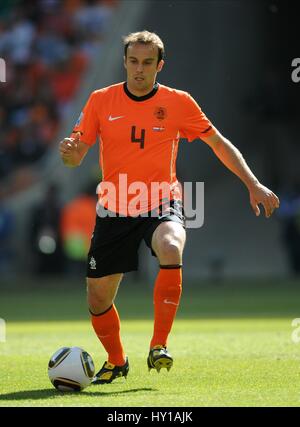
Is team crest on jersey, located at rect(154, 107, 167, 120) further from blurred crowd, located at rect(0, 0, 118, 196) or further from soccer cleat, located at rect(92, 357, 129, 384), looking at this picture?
blurred crowd, located at rect(0, 0, 118, 196)

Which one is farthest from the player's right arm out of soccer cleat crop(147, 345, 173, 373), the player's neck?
soccer cleat crop(147, 345, 173, 373)

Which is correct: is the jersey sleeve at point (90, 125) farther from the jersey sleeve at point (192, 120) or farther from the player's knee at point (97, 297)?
the player's knee at point (97, 297)

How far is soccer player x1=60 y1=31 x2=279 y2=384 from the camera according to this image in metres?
7.86

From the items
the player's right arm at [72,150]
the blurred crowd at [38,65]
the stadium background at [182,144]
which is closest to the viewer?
the player's right arm at [72,150]

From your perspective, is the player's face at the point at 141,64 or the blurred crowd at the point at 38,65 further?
the blurred crowd at the point at 38,65

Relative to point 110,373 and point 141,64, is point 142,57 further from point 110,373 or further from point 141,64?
point 110,373

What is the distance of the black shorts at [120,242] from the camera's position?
7.86 meters

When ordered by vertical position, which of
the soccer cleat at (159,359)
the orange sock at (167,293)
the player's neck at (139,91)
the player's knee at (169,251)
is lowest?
the soccer cleat at (159,359)

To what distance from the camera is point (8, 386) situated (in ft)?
25.4

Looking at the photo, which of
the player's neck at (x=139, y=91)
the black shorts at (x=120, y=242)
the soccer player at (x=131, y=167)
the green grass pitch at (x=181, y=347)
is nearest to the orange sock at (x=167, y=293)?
the soccer player at (x=131, y=167)

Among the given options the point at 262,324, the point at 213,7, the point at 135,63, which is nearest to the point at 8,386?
the point at 135,63

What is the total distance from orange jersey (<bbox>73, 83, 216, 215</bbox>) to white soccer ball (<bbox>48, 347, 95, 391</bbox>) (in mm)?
1132

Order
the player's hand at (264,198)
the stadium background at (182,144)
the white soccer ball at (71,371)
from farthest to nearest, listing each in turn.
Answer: the stadium background at (182,144)
the player's hand at (264,198)
the white soccer ball at (71,371)

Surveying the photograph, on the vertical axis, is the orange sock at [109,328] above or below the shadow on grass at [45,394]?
above
